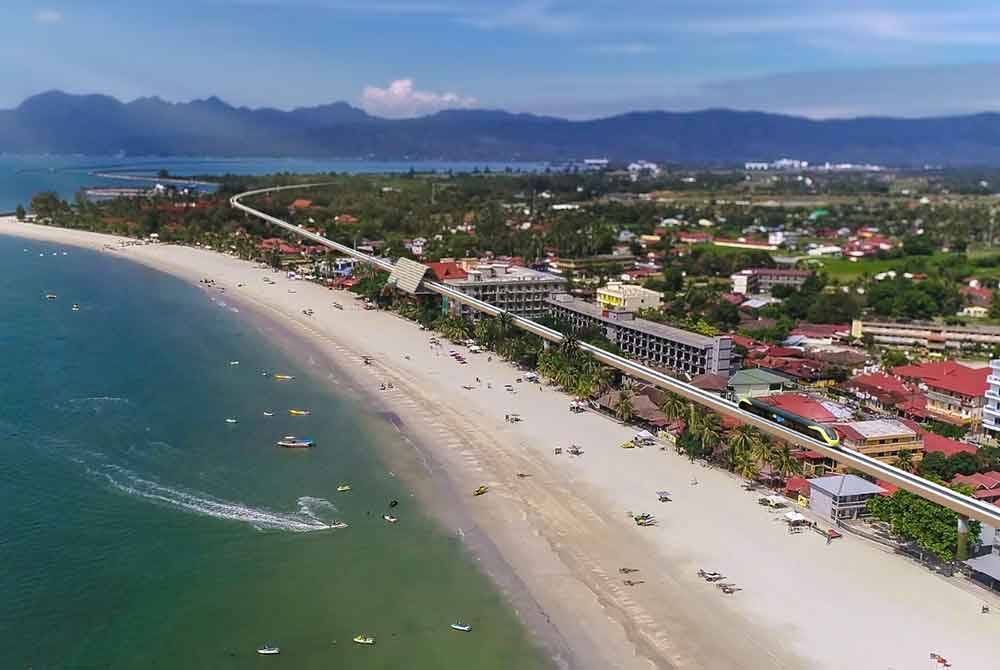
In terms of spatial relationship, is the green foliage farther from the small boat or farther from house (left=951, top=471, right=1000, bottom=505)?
Answer: the small boat

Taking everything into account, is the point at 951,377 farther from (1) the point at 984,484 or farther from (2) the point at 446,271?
(2) the point at 446,271

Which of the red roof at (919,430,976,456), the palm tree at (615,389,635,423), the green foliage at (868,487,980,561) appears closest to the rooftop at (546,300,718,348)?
the palm tree at (615,389,635,423)

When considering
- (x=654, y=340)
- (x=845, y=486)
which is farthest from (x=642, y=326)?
(x=845, y=486)

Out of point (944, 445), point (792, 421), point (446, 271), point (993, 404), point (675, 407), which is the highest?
point (446, 271)

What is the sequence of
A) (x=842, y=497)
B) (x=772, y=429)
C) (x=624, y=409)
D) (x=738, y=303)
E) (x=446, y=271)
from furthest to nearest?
1. (x=738, y=303)
2. (x=446, y=271)
3. (x=624, y=409)
4. (x=772, y=429)
5. (x=842, y=497)

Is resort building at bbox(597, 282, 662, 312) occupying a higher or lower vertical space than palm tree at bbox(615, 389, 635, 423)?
higher

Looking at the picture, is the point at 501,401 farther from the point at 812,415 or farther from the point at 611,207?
the point at 611,207

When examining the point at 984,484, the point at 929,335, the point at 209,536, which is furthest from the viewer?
the point at 929,335
